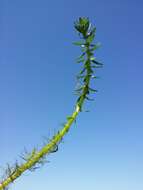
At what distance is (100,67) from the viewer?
1747mm

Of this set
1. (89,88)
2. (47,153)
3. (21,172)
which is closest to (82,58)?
(89,88)

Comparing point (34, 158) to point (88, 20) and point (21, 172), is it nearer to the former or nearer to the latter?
point (21, 172)

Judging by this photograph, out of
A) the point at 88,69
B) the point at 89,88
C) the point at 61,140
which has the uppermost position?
the point at 88,69

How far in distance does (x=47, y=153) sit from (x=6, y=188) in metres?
0.35

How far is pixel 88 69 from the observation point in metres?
1.65

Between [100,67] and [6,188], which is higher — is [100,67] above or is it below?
above

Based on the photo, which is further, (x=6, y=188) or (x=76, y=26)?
(x=76, y=26)

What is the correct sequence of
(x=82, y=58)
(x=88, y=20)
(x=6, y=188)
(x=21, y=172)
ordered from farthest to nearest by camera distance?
1. (x=88, y=20)
2. (x=82, y=58)
3. (x=21, y=172)
4. (x=6, y=188)

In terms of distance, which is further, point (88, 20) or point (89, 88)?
point (88, 20)

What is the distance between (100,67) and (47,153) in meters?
0.84

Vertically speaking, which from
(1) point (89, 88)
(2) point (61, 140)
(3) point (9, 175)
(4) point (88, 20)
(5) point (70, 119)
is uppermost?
(4) point (88, 20)

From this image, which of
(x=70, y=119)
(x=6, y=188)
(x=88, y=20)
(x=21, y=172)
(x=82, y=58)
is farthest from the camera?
(x=88, y=20)

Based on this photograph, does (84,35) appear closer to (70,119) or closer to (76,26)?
(76,26)

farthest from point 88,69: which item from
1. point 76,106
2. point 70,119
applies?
point 70,119
